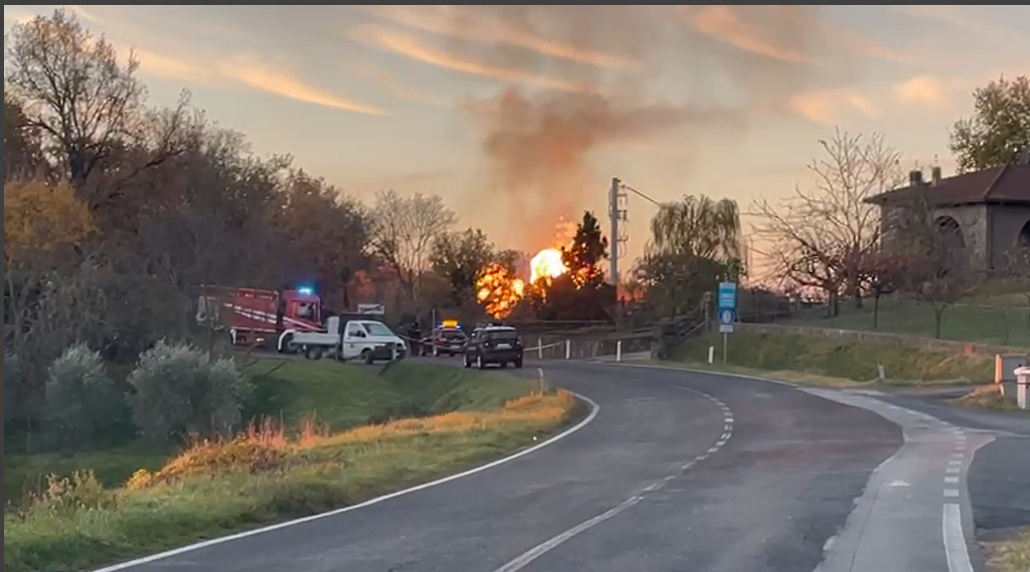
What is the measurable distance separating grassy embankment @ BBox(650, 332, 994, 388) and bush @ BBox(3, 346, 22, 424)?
26520 millimetres

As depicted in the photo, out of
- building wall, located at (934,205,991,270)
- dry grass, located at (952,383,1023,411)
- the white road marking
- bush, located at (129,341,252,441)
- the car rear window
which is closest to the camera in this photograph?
the white road marking

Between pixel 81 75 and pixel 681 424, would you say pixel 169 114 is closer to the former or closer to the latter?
pixel 81 75

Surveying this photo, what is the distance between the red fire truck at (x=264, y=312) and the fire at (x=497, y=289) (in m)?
26.8

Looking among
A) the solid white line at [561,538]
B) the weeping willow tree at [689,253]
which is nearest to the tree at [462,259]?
the weeping willow tree at [689,253]

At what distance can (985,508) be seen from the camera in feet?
49.7

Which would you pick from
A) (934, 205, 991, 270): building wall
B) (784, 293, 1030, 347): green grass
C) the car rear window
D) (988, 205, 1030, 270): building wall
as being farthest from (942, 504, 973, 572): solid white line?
(988, 205, 1030, 270): building wall

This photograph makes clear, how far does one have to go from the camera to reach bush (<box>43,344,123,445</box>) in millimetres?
40812

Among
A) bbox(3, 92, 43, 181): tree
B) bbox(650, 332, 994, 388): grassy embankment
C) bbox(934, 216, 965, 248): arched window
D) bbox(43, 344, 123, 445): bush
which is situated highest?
bbox(3, 92, 43, 181): tree

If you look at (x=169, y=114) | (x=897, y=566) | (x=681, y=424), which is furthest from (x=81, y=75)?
(x=897, y=566)

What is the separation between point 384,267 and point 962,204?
47.0m

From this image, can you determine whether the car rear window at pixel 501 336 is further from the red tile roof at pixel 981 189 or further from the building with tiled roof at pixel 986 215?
the building with tiled roof at pixel 986 215

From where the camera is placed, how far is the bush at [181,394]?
38812 mm

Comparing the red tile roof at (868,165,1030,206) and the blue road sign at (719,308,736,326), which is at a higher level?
the red tile roof at (868,165,1030,206)

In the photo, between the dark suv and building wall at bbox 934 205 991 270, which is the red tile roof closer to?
building wall at bbox 934 205 991 270
